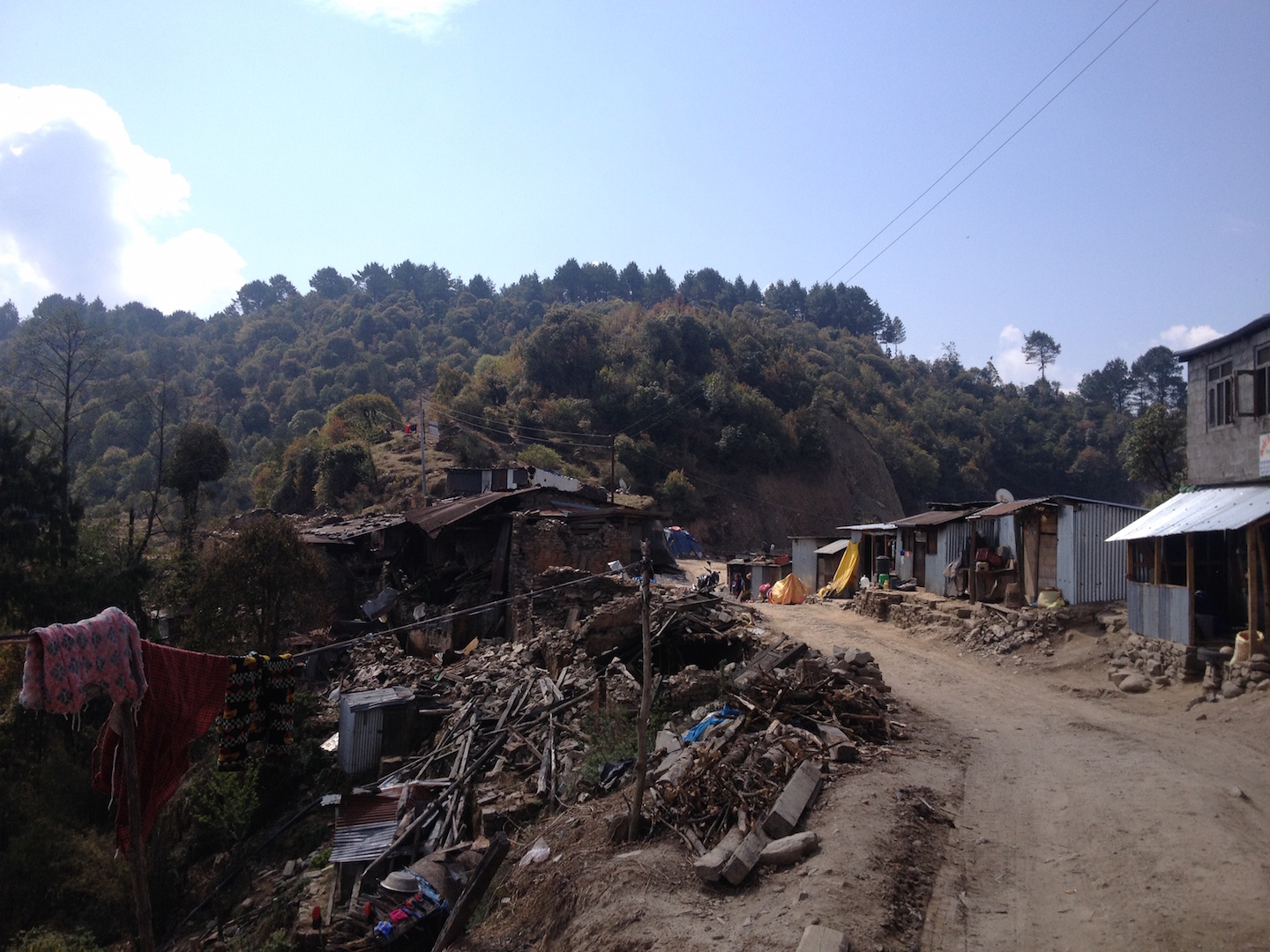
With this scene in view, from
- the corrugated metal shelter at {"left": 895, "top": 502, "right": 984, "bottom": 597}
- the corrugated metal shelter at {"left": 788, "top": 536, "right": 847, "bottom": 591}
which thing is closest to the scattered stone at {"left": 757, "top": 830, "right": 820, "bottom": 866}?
the corrugated metal shelter at {"left": 895, "top": 502, "right": 984, "bottom": 597}

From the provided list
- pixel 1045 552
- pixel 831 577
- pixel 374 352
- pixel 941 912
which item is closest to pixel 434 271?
pixel 374 352

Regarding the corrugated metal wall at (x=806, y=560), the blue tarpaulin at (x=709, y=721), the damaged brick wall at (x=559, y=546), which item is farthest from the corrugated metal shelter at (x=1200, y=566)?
the corrugated metal wall at (x=806, y=560)

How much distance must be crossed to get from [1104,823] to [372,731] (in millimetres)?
12078

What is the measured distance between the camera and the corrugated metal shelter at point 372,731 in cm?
1486

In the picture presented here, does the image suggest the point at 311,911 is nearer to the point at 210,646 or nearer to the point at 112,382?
the point at 210,646

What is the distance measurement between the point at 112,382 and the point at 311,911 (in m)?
56.3

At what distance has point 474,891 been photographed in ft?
24.9

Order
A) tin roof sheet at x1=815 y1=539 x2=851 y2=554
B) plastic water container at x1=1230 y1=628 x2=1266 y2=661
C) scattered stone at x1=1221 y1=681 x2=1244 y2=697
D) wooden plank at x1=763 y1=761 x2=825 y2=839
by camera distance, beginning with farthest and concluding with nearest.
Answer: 1. tin roof sheet at x1=815 y1=539 x2=851 y2=554
2. plastic water container at x1=1230 y1=628 x2=1266 y2=661
3. scattered stone at x1=1221 y1=681 x2=1244 y2=697
4. wooden plank at x1=763 y1=761 x2=825 y2=839

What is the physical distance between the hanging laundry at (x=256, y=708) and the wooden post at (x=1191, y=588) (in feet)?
42.4

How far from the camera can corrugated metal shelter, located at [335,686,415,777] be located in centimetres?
1486

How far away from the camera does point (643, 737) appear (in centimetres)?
748

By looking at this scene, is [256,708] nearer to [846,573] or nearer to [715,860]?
[715,860]

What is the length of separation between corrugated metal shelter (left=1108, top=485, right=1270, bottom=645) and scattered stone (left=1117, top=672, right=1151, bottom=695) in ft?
2.62

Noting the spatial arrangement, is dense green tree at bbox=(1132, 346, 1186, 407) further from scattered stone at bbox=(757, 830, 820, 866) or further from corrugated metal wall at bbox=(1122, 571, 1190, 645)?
scattered stone at bbox=(757, 830, 820, 866)
